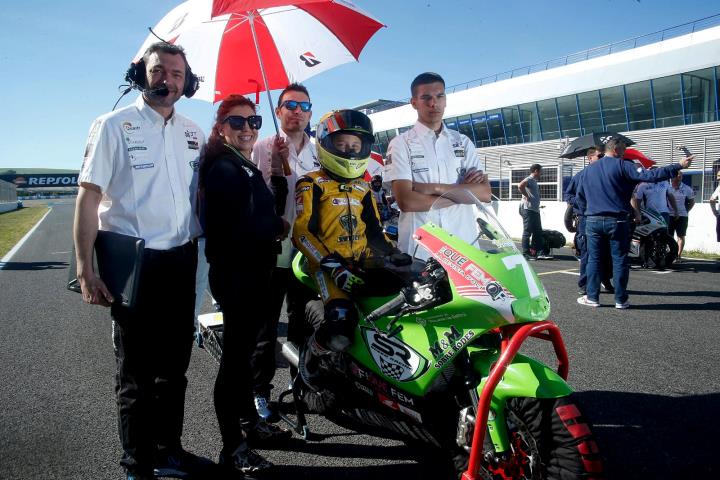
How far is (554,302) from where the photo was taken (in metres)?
6.99

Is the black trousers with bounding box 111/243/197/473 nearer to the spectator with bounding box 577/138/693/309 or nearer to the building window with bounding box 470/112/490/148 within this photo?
the spectator with bounding box 577/138/693/309

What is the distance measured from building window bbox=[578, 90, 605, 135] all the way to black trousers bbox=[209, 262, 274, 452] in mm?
31016

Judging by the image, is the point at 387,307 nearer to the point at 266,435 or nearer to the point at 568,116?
the point at 266,435

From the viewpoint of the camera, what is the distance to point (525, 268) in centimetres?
232

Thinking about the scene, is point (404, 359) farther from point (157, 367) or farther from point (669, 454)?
point (669, 454)

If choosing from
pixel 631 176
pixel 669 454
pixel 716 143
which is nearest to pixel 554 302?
pixel 631 176

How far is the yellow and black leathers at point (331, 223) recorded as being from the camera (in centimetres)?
297

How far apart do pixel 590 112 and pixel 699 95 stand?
18.7 ft

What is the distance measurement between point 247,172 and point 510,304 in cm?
149

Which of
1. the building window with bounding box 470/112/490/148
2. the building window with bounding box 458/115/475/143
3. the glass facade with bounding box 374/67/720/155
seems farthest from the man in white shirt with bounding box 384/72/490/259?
the building window with bounding box 458/115/475/143

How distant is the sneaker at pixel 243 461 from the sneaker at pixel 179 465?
14cm

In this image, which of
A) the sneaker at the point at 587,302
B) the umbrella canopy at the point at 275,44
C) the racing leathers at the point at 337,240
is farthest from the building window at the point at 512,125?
the racing leathers at the point at 337,240

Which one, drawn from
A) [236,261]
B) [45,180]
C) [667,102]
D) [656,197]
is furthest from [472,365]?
[45,180]

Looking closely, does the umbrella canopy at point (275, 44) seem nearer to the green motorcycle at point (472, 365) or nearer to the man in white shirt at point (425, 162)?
the man in white shirt at point (425, 162)
